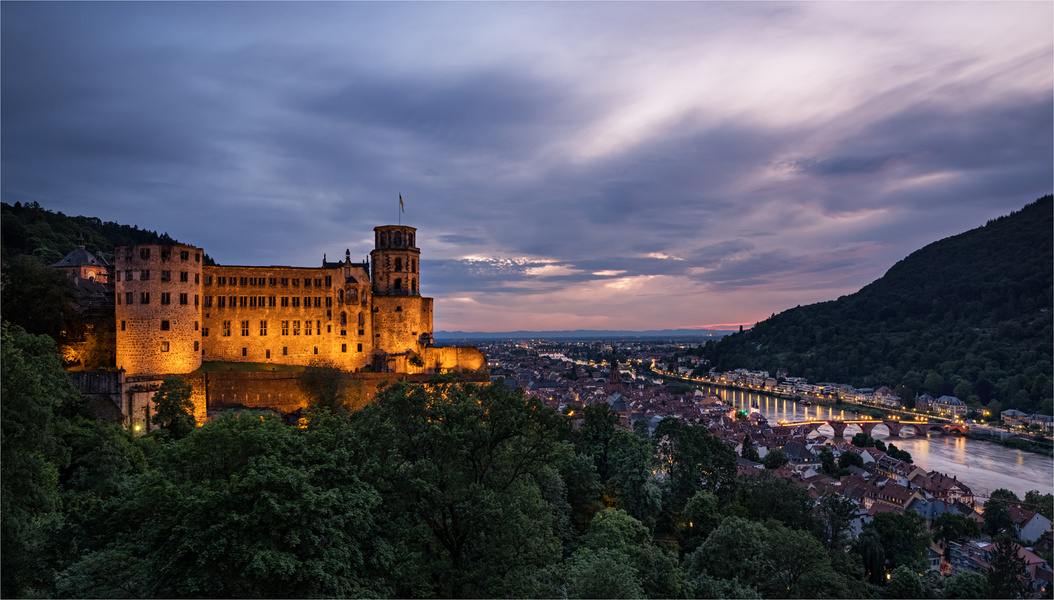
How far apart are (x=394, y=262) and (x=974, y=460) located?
77.2 metres

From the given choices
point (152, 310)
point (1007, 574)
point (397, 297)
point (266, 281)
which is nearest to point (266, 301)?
point (266, 281)

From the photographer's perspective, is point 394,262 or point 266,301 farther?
point 394,262

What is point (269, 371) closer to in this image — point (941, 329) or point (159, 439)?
point (159, 439)

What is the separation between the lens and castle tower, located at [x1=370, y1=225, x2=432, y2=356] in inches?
1836

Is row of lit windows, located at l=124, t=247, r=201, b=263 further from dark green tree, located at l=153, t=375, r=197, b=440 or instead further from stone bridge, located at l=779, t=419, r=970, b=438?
stone bridge, located at l=779, t=419, r=970, b=438

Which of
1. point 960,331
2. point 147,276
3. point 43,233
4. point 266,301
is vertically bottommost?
point 960,331

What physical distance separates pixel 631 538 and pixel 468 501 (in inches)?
554

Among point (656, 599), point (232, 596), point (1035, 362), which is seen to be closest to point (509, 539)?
point (232, 596)

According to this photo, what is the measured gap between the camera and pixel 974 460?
73.6m

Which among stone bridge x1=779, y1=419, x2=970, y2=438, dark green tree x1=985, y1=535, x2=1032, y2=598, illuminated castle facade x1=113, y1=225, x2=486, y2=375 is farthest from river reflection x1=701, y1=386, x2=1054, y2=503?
illuminated castle facade x1=113, y1=225, x2=486, y2=375

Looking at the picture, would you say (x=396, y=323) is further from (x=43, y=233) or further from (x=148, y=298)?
(x=43, y=233)

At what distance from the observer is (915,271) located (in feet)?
655

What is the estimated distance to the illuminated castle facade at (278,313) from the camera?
3759 cm

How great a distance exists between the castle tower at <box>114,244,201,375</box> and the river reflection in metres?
72.4
